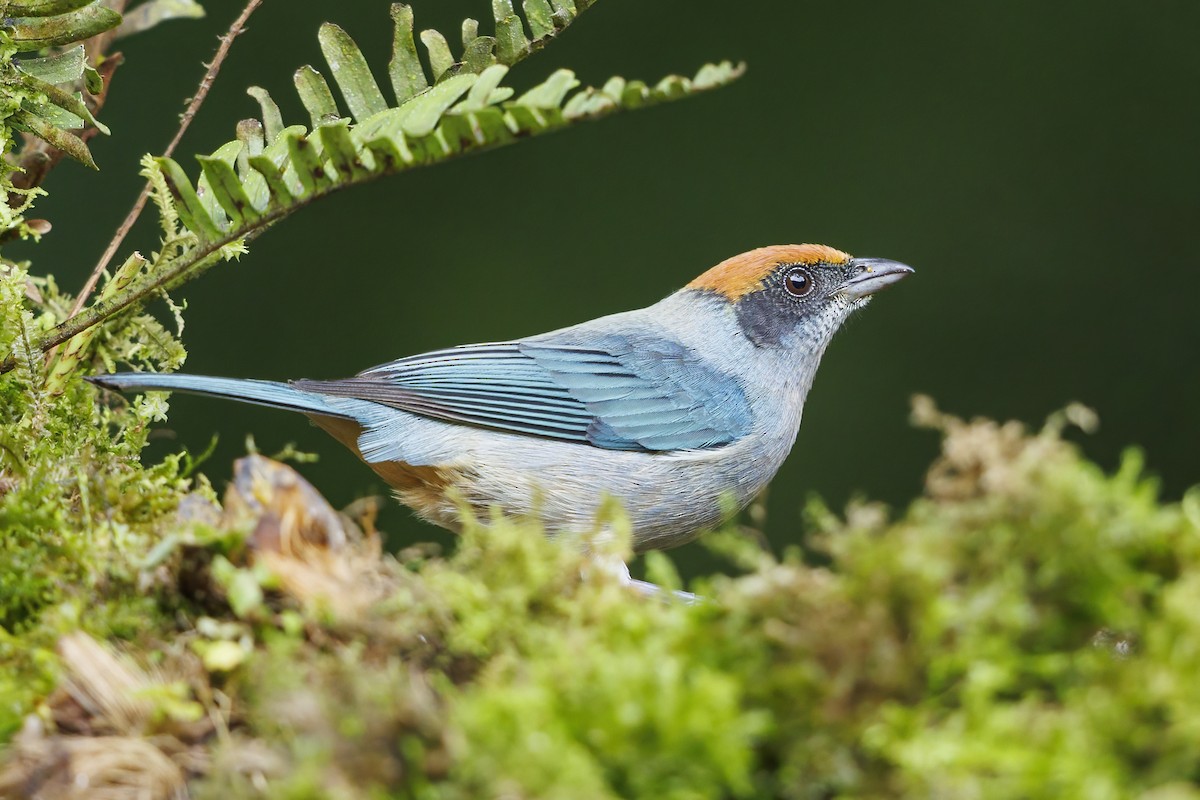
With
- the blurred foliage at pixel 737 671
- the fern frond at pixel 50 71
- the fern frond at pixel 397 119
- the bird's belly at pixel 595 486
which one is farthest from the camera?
the bird's belly at pixel 595 486

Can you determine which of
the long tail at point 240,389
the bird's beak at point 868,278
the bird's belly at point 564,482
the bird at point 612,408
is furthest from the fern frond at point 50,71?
the bird's beak at point 868,278

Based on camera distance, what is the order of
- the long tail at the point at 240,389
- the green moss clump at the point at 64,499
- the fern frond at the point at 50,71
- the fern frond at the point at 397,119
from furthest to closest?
the fern frond at the point at 50,71
the long tail at the point at 240,389
the fern frond at the point at 397,119
the green moss clump at the point at 64,499

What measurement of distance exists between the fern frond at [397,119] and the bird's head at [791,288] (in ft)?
4.26

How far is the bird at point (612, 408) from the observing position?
3254 millimetres

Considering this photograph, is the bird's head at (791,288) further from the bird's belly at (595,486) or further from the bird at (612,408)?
the bird's belly at (595,486)

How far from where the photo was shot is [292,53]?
6.98 metres

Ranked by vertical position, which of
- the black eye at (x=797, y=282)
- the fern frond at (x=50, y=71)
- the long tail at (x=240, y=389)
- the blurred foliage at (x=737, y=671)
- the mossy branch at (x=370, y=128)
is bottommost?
the black eye at (x=797, y=282)

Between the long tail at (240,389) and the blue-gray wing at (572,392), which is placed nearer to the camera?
the long tail at (240,389)

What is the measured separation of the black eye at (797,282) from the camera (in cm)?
393

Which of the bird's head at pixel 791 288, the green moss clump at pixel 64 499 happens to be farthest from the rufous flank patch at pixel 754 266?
the green moss clump at pixel 64 499

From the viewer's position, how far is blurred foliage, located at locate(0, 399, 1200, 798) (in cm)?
126

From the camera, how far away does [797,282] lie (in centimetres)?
393

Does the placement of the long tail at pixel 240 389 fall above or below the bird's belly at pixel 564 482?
above

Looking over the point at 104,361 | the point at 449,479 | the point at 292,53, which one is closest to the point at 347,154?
the point at 104,361
